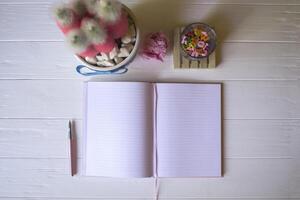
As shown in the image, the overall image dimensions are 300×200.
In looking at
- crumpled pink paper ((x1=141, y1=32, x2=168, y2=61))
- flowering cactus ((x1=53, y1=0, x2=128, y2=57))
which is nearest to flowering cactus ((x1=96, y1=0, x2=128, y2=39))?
flowering cactus ((x1=53, y1=0, x2=128, y2=57))

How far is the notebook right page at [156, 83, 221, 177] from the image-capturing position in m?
0.67

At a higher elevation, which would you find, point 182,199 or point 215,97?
point 215,97

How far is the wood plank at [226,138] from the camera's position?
0.69m

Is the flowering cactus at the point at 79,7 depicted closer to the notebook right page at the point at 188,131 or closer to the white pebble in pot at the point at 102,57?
the white pebble in pot at the point at 102,57

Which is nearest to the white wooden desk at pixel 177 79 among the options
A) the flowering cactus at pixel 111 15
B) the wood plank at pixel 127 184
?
the wood plank at pixel 127 184

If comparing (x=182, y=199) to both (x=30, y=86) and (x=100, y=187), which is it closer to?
(x=100, y=187)

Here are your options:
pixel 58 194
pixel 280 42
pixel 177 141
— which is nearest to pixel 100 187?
pixel 58 194

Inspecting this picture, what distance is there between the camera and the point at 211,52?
0.66 meters

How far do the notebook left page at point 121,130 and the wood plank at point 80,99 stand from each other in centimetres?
Answer: 5

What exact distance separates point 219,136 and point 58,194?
1.27 feet

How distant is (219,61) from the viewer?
701 millimetres

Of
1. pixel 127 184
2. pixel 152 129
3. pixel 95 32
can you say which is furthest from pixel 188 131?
pixel 95 32

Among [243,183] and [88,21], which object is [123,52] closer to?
[88,21]

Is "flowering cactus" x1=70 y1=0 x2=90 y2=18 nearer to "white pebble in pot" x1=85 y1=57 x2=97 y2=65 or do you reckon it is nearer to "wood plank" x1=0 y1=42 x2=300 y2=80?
"white pebble in pot" x1=85 y1=57 x2=97 y2=65
